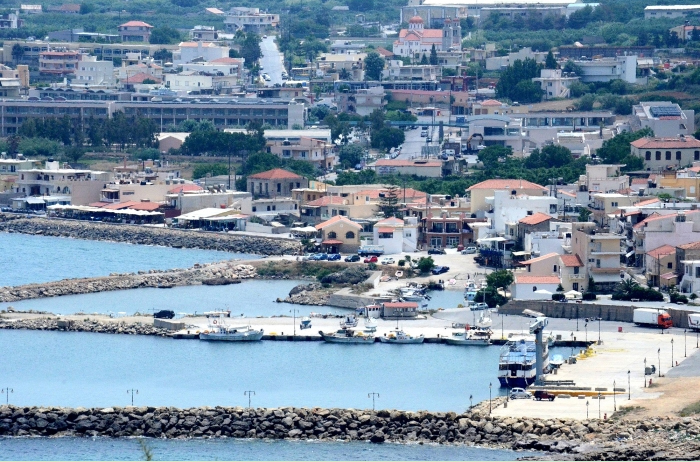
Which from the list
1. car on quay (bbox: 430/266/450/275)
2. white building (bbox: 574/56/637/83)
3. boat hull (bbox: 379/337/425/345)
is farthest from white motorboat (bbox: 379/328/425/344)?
white building (bbox: 574/56/637/83)

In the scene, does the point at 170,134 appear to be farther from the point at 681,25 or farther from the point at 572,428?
the point at 572,428

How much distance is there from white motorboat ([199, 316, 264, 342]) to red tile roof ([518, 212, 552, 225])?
23.2ft

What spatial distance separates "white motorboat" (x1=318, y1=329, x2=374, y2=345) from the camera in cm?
2803

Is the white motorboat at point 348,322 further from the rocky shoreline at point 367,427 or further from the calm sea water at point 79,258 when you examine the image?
the calm sea water at point 79,258

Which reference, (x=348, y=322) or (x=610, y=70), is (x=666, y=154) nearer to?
(x=610, y=70)

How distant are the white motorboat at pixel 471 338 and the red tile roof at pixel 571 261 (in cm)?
351

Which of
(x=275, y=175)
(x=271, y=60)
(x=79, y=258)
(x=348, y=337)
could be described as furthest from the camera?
(x=271, y=60)

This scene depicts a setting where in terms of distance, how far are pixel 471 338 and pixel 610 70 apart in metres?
31.6

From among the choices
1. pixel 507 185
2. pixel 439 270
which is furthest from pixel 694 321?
pixel 507 185

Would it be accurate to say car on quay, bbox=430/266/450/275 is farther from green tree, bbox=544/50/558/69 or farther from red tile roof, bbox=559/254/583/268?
green tree, bbox=544/50/558/69

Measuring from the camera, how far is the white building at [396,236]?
36125 millimetres

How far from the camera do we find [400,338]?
2788 centimetres

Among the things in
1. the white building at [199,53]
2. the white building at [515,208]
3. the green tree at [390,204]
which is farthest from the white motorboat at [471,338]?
the white building at [199,53]

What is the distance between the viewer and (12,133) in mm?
56094
